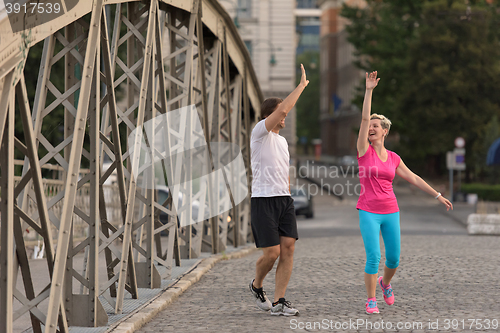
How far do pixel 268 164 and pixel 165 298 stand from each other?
1.81 m

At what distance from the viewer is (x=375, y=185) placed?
261 inches

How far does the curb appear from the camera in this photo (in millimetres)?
6012

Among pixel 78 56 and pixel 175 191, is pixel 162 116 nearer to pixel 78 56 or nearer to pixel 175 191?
pixel 175 191

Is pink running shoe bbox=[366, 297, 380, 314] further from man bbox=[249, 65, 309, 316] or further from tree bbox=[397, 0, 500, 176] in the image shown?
tree bbox=[397, 0, 500, 176]

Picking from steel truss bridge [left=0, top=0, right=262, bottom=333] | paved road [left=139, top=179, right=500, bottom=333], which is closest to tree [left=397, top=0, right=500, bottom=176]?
paved road [left=139, top=179, right=500, bottom=333]

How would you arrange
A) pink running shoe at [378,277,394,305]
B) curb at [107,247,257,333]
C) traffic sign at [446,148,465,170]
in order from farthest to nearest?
traffic sign at [446,148,465,170], pink running shoe at [378,277,394,305], curb at [107,247,257,333]

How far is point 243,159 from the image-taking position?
14758mm

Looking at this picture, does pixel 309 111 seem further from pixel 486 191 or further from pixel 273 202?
pixel 273 202

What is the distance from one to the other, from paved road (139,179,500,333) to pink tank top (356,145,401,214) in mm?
897

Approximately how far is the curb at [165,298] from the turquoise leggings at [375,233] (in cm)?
188

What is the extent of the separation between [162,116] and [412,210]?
1076 inches

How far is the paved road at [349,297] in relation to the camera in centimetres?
614

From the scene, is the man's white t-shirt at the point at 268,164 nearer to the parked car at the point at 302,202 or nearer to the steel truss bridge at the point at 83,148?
the steel truss bridge at the point at 83,148

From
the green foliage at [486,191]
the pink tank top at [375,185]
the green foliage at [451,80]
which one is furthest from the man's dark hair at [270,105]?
the green foliage at [451,80]
